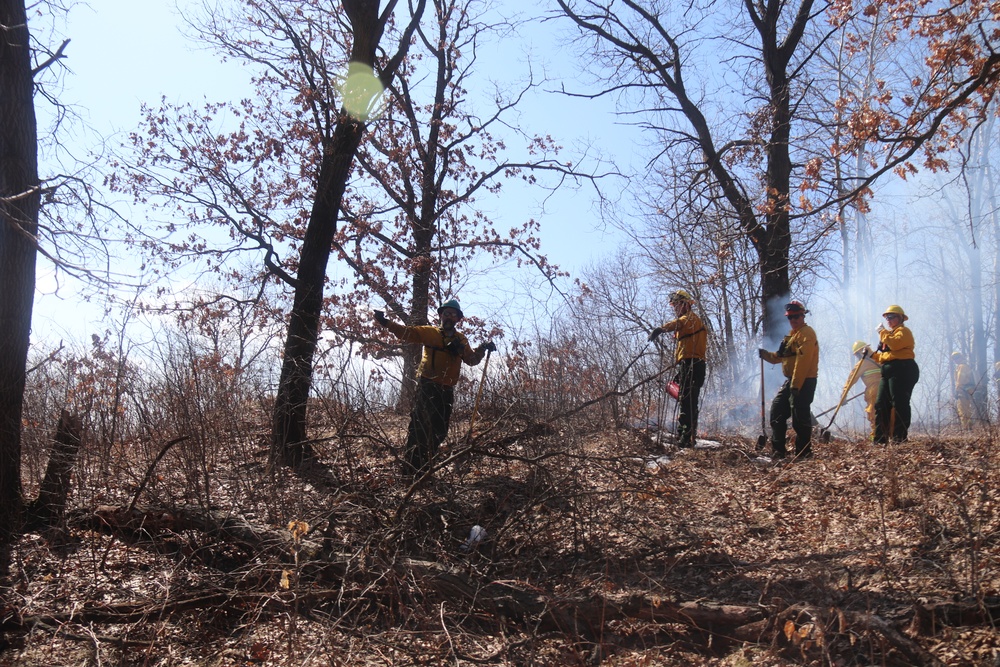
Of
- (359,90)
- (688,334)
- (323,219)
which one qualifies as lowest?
(688,334)

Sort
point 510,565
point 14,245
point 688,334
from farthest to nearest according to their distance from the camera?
1. point 688,334
2. point 14,245
3. point 510,565

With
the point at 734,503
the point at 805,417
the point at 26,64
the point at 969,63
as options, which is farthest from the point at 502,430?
the point at 969,63

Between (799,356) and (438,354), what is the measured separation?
12.9ft

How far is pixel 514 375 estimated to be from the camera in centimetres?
738

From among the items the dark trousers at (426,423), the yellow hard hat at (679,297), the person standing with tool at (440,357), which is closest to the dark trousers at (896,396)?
the yellow hard hat at (679,297)

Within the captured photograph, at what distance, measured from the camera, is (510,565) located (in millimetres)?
5754

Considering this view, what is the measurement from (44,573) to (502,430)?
3.87m

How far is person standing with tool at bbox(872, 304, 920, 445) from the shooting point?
8.27 metres

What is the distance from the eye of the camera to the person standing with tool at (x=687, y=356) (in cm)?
841

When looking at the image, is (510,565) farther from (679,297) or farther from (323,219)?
(323,219)

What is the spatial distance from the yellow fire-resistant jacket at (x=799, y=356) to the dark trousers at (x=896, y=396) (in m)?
1.04

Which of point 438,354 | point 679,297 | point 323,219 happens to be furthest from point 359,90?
point 679,297

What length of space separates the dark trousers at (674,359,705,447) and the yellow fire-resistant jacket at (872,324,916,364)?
2043 mm

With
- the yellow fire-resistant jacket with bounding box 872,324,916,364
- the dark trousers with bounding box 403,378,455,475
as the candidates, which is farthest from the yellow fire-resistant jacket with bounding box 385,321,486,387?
the yellow fire-resistant jacket with bounding box 872,324,916,364
